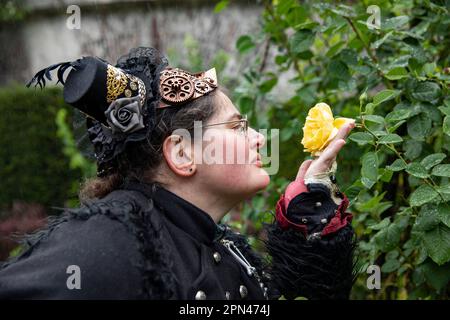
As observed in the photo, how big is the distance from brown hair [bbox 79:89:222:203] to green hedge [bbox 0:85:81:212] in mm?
4153

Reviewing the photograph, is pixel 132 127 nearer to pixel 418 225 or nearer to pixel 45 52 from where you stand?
pixel 418 225

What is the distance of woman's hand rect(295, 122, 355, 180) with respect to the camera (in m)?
1.98

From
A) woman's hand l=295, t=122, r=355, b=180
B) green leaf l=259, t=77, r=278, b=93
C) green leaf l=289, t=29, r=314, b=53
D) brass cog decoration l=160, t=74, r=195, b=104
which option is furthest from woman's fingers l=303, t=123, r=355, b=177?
green leaf l=259, t=77, r=278, b=93

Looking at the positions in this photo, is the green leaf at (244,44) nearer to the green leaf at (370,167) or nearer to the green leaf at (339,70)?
the green leaf at (339,70)

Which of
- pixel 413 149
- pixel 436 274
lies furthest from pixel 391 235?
pixel 413 149

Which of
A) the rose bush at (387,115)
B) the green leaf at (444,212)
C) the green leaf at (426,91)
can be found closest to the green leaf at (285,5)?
the rose bush at (387,115)

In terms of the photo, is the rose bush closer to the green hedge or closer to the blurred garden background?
the blurred garden background

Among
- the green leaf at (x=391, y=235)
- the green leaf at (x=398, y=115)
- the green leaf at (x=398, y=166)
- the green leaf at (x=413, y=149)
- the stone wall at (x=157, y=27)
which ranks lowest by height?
the green leaf at (x=391, y=235)

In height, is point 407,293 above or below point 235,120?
below

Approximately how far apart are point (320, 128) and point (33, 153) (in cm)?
472

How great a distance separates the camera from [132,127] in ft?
5.84

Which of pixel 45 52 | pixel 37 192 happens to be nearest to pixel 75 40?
pixel 45 52

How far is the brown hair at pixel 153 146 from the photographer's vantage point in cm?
187
